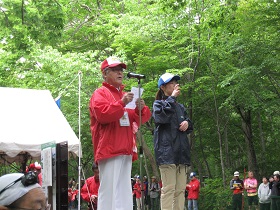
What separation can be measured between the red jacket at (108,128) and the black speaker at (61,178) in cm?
32

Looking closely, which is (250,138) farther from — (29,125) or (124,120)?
(124,120)

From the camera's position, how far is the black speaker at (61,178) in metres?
4.71

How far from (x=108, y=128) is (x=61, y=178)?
63 cm

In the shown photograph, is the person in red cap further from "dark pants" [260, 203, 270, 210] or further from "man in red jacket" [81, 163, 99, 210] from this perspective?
"dark pants" [260, 203, 270, 210]

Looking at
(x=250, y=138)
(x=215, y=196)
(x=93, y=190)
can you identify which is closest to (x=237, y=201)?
(x=215, y=196)

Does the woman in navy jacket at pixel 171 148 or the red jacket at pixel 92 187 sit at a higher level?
the woman in navy jacket at pixel 171 148

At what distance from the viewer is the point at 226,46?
18719mm

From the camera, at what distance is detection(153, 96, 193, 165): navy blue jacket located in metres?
5.76

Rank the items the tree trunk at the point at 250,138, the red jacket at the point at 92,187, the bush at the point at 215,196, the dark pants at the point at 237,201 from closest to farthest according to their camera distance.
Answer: the red jacket at the point at 92,187, the dark pants at the point at 237,201, the bush at the point at 215,196, the tree trunk at the point at 250,138

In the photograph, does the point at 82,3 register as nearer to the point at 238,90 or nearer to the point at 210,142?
the point at 238,90

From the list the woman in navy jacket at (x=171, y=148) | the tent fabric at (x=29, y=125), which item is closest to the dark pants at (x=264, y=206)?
the tent fabric at (x=29, y=125)

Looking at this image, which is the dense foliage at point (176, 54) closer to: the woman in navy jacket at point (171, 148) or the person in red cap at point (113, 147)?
the woman in navy jacket at point (171, 148)

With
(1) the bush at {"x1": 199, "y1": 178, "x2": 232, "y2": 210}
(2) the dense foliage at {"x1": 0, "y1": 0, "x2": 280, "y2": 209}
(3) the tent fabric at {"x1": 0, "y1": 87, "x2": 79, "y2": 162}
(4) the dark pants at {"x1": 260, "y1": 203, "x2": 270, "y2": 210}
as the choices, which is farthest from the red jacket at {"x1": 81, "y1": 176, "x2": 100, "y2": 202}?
(1) the bush at {"x1": 199, "y1": 178, "x2": 232, "y2": 210}

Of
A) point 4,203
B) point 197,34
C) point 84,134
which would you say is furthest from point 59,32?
point 84,134
